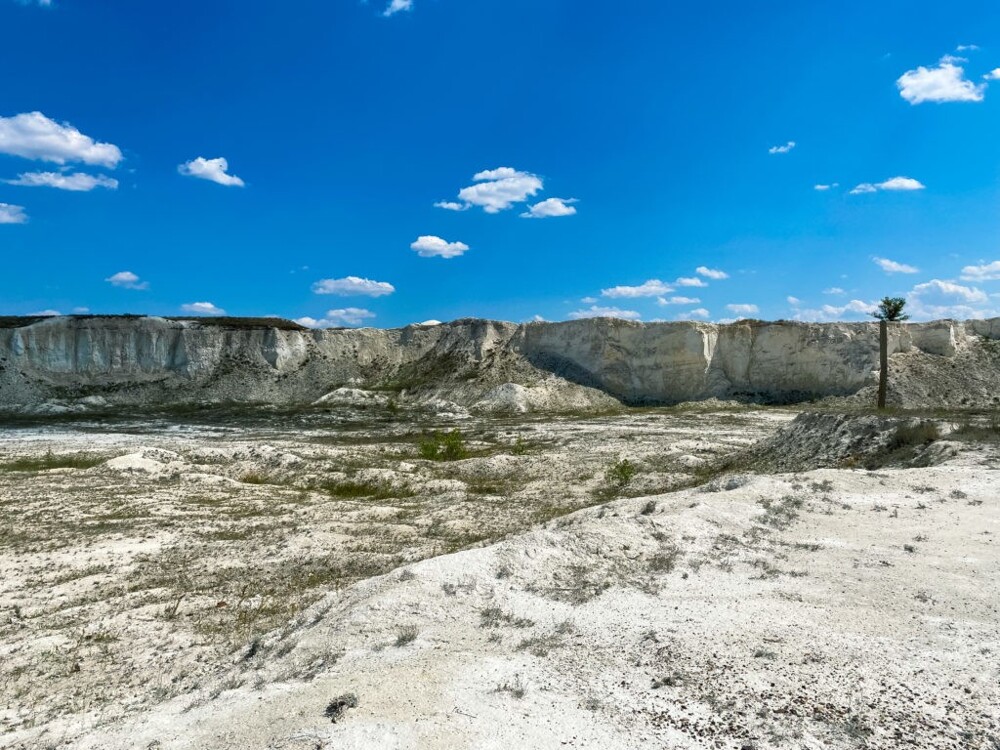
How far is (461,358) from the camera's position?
64.1 meters

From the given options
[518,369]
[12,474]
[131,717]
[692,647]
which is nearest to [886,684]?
[692,647]

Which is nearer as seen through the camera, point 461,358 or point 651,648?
point 651,648

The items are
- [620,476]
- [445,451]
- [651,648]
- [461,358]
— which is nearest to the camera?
[651,648]

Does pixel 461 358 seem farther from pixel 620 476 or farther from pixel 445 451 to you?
pixel 620 476

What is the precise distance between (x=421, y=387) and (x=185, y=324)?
1191 inches

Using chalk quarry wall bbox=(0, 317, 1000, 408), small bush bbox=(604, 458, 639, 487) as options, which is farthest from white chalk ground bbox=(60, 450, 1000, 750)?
chalk quarry wall bbox=(0, 317, 1000, 408)

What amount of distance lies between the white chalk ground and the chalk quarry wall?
153ft

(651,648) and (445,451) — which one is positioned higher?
(651,648)

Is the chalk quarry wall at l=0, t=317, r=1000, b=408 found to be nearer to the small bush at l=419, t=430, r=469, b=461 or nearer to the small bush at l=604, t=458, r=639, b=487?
the small bush at l=419, t=430, r=469, b=461

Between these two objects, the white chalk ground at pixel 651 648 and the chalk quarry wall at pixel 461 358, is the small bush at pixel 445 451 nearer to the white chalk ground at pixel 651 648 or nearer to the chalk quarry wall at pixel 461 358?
the white chalk ground at pixel 651 648

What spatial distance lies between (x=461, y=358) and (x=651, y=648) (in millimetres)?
58019

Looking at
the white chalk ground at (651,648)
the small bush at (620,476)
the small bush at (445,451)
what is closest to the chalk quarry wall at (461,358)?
the small bush at (445,451)

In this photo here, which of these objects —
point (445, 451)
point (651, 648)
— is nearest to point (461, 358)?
point (445, 451)

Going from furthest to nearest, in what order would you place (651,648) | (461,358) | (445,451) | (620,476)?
(461,358) → (445,451) → (620,476) → (651,648)
